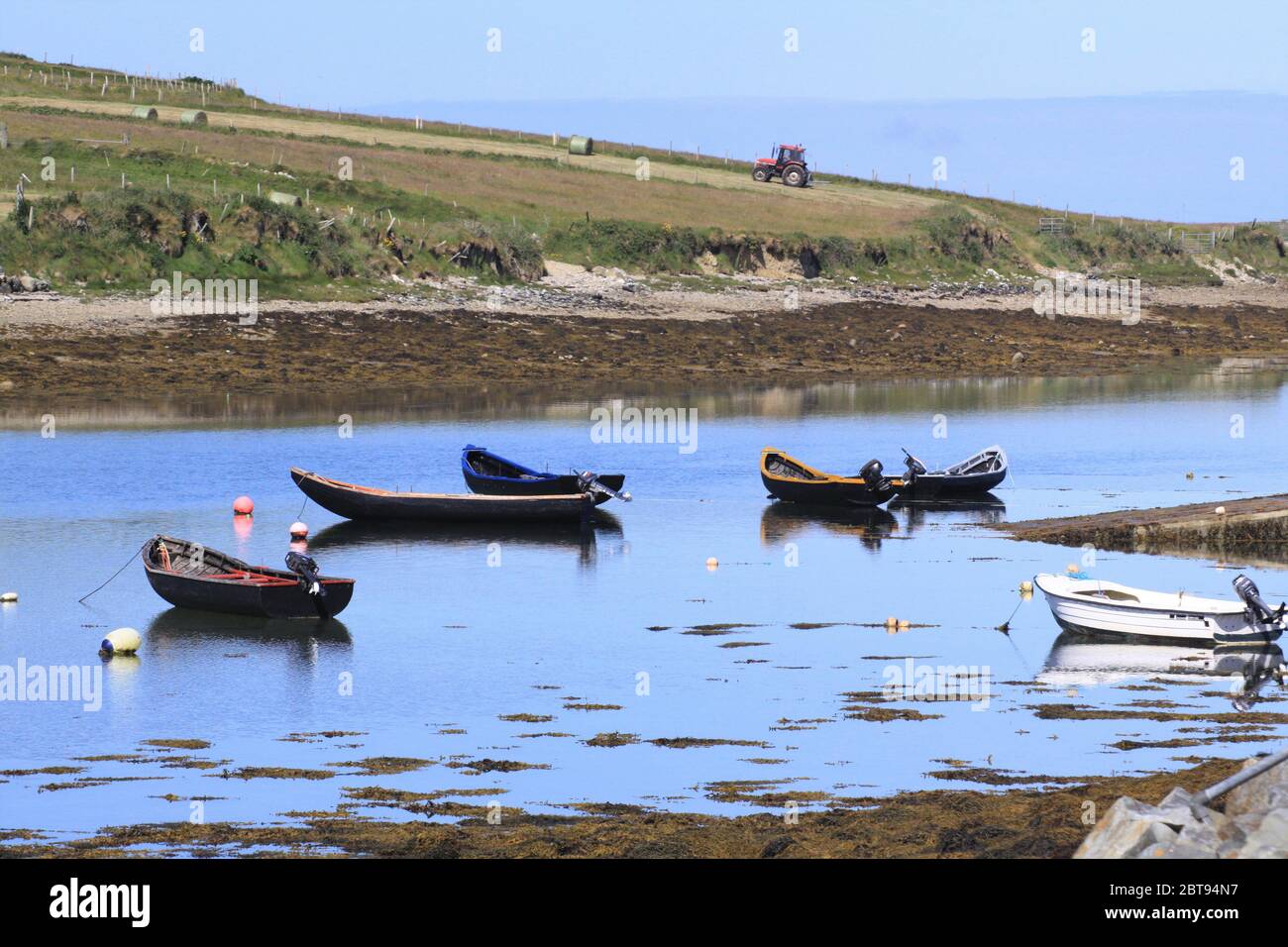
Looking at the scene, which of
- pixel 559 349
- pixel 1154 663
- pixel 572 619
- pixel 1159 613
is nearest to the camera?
pixel 1154 663

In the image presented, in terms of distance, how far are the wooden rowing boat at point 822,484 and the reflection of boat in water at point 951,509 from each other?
811 millimetres

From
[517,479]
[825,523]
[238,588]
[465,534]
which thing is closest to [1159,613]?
[238,588]

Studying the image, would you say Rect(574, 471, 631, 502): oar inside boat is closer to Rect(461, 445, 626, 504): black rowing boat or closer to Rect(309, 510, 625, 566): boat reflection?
Rect(461, 445, 626, 504): black rowing boat

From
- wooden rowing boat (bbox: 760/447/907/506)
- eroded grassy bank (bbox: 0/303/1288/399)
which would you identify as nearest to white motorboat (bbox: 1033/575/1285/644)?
wooden rowing boat (bbox: 760/447/907/506)

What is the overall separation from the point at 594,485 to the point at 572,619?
10319 mm

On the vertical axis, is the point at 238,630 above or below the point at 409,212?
below

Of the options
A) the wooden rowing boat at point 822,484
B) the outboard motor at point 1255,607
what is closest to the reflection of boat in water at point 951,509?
the wooden rowing boat at point 822,484

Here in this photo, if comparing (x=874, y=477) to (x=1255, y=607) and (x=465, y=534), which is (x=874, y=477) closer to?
(x=465, y=534)

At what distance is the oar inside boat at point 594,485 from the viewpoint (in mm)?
40625

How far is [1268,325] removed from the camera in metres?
96.5

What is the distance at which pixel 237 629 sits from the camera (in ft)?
97.5

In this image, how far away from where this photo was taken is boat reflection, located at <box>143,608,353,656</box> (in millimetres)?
28844

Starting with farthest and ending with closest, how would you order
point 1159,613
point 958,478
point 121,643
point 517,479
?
point 958,478
point 517,479
point 121,643
point 1159,613
